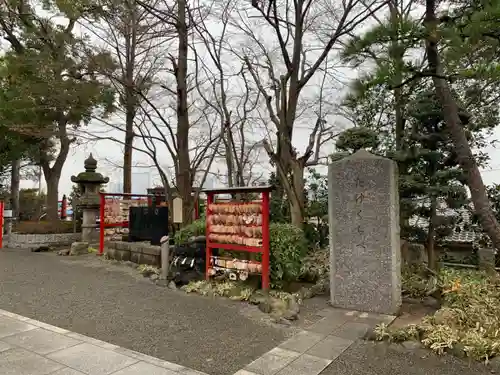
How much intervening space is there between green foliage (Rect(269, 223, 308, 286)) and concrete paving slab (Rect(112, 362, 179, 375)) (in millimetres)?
2660

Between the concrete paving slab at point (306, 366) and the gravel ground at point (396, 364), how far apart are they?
2.3 inches

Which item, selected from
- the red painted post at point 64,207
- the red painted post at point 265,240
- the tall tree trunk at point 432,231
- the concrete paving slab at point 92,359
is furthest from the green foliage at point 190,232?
the red painted post at point 64,207

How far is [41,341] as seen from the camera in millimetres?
3568

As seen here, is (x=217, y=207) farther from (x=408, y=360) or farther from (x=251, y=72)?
(x=251, y=72)

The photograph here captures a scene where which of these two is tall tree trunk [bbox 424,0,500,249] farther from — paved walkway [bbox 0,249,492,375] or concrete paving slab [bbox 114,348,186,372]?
concrete paving slab [bbox 114,348,186,372]

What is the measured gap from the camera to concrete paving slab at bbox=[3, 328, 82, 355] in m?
3.39

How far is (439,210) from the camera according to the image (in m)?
6.60

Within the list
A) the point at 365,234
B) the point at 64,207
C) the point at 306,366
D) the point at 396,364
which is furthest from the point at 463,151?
the point at 64,207

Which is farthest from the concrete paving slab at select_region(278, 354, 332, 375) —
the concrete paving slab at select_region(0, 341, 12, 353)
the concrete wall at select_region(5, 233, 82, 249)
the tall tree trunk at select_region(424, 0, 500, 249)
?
the concrete wall at select_region(5, 233, 82, 249)

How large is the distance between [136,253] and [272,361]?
212 inches

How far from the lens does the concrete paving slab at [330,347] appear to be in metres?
3.32

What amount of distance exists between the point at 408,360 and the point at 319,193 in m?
5.97

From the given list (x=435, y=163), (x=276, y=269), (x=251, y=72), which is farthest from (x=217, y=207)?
(x=251, y=72)

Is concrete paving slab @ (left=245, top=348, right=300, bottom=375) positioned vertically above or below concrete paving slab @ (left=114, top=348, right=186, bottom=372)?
below
